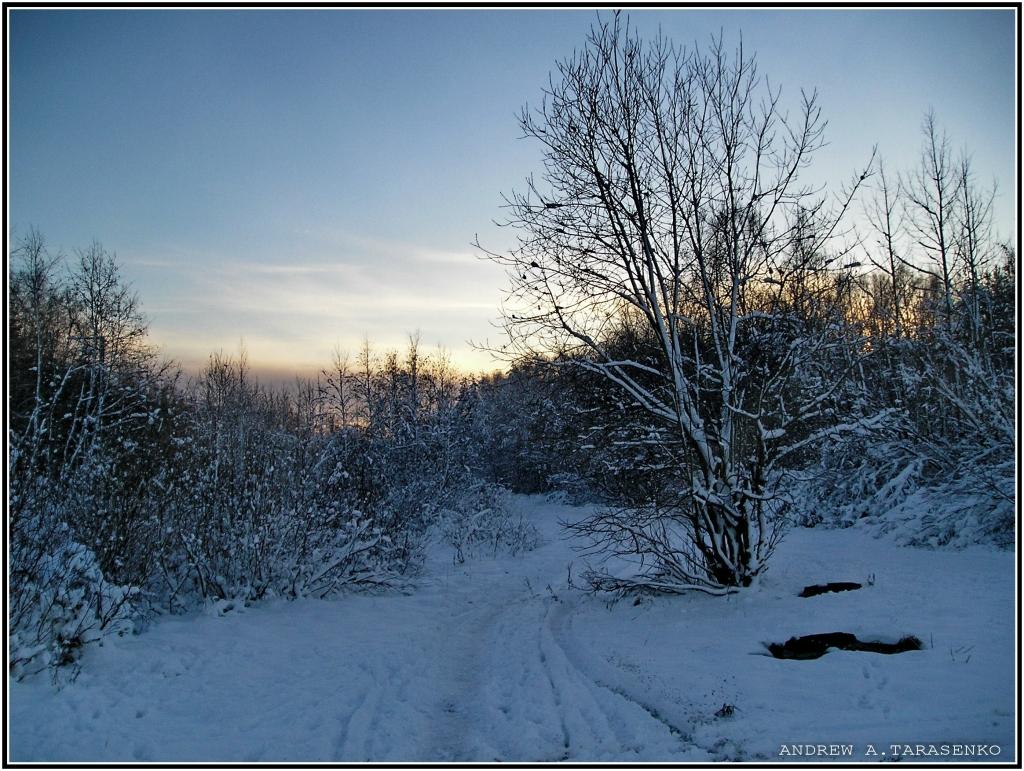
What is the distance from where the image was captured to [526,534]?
2009 cm

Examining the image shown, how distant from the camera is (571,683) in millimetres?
6297

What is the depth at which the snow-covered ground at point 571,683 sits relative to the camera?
4668 mm

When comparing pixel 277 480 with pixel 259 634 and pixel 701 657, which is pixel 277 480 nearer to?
pixel 259 634

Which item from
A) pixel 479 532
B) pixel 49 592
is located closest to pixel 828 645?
pixel 49 592

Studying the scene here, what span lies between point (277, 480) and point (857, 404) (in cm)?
1372

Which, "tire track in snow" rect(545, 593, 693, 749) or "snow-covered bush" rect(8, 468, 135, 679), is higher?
"snow-covered bush" rect(8, 468, 135, 679)

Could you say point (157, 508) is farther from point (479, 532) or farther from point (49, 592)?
point (479, 532)

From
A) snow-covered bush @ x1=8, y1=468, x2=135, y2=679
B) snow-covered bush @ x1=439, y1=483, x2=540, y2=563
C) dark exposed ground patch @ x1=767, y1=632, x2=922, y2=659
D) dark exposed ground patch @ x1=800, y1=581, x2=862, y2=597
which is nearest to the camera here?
dark exposed ground patch @ x1=767, y1=632, x2=922, y2=659

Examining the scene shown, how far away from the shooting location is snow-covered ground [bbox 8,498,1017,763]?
15.3 ft

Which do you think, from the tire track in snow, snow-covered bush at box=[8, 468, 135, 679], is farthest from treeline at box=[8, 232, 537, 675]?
the tire track in snow

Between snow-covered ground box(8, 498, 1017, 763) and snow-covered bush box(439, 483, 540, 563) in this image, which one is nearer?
snow-covered ground box(8, 498, 1017, 763)

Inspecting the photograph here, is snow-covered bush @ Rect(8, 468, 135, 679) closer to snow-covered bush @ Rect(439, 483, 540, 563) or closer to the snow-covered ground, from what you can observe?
the snow-covered ground

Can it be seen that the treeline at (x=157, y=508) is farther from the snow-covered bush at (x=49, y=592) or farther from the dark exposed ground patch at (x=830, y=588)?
the dark exposed ground patch at (x=830, y=588)

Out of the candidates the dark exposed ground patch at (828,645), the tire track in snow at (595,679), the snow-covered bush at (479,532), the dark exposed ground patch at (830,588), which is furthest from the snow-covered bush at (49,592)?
the snow-covered bush at (479,532)
